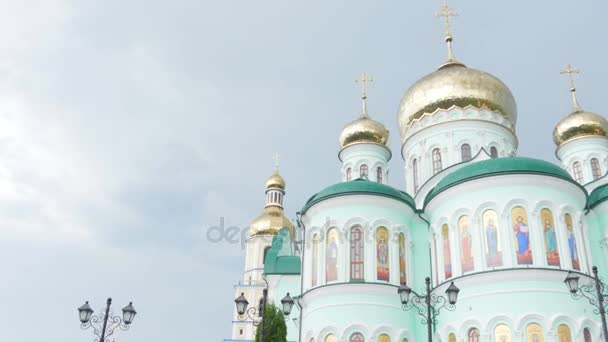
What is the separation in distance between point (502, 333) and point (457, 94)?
11.1 meters

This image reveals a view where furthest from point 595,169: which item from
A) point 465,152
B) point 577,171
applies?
point 465,152

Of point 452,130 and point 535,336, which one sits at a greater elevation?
point 452,130

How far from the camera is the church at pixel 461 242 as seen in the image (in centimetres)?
1553

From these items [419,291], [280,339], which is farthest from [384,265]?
[280,339]

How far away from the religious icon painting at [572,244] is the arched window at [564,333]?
1882 millimetres

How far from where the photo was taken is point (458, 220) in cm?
1731

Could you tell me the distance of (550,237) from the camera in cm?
1614

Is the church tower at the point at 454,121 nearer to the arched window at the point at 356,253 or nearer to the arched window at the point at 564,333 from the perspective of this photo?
the arched window at the point at 356,253

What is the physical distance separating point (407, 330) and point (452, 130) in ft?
29.8

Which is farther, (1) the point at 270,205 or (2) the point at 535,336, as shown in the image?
(1) the point at 270,205

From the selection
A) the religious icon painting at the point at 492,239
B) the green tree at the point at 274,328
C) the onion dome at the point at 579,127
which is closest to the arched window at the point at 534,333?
the religious icon painting at the point at 492,239

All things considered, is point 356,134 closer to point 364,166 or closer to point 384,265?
point 364,166

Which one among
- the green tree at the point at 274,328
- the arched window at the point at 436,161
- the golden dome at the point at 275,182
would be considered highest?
the golden dome at the point at 275,182

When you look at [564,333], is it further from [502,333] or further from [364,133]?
[364,133]
